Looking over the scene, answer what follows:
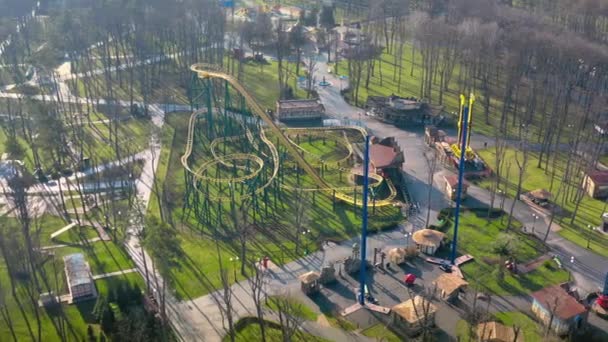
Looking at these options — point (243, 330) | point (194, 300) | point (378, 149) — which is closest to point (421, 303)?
point (243, 330)

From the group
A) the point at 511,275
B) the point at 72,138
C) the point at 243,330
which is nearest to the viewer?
the point at 243,330

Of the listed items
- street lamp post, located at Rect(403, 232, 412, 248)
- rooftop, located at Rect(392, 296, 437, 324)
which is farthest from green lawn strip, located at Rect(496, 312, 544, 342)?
street lamp post, located at Rect(403, 232, 412, 248)

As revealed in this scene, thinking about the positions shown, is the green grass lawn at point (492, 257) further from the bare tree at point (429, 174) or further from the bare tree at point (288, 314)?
the bare tree at point (288, 314)

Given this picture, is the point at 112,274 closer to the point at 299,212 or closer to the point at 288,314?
the point at 288,314

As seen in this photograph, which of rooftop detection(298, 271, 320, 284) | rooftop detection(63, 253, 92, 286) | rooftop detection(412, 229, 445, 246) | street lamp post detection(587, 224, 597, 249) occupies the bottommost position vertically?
street lamp post detection(587, 224, 597, 249)

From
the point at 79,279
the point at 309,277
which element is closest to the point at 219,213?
the point at 309,277

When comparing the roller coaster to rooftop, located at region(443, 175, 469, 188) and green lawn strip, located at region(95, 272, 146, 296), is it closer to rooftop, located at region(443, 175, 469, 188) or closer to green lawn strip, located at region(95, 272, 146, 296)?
rooftop, located at region(443, 175, 469, 188)

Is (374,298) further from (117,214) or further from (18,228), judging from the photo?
(18,228)
